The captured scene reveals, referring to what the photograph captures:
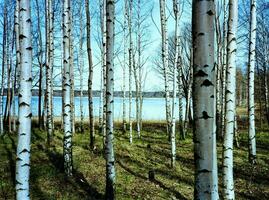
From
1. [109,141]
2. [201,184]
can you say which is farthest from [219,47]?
[201,184]

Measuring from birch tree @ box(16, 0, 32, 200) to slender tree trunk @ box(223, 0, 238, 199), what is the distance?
3898 mm

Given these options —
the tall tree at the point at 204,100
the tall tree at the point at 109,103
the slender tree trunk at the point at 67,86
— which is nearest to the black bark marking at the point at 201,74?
the tall tree at the point at 204,100

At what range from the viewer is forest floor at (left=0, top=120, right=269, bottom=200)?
9070 millimetres

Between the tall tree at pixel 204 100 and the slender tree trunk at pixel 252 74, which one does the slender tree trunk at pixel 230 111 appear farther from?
the slender tree trunk at pixel 252 74

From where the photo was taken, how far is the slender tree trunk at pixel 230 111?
7004 mm

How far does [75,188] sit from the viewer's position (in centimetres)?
923

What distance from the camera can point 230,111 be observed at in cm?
714

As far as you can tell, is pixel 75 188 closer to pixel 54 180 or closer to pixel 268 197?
pixel 54 180

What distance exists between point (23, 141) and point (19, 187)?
0.75 meters

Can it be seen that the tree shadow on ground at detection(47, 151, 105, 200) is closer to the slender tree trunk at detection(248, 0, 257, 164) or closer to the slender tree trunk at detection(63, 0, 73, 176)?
the slender tree trunk at detection(63, 0, 73, 176)

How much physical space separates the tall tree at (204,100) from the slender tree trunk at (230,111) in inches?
145

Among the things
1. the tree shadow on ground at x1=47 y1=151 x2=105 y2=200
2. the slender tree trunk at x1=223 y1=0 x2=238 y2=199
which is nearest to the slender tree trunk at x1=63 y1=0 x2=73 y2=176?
the tree shadow on ground at x1=47 y1=151 x2=105 y2=200

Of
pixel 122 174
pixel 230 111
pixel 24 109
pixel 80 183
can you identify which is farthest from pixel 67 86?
pixel 230 111

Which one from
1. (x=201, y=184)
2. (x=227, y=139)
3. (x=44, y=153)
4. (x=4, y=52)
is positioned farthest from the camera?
(x=4, y=52)
